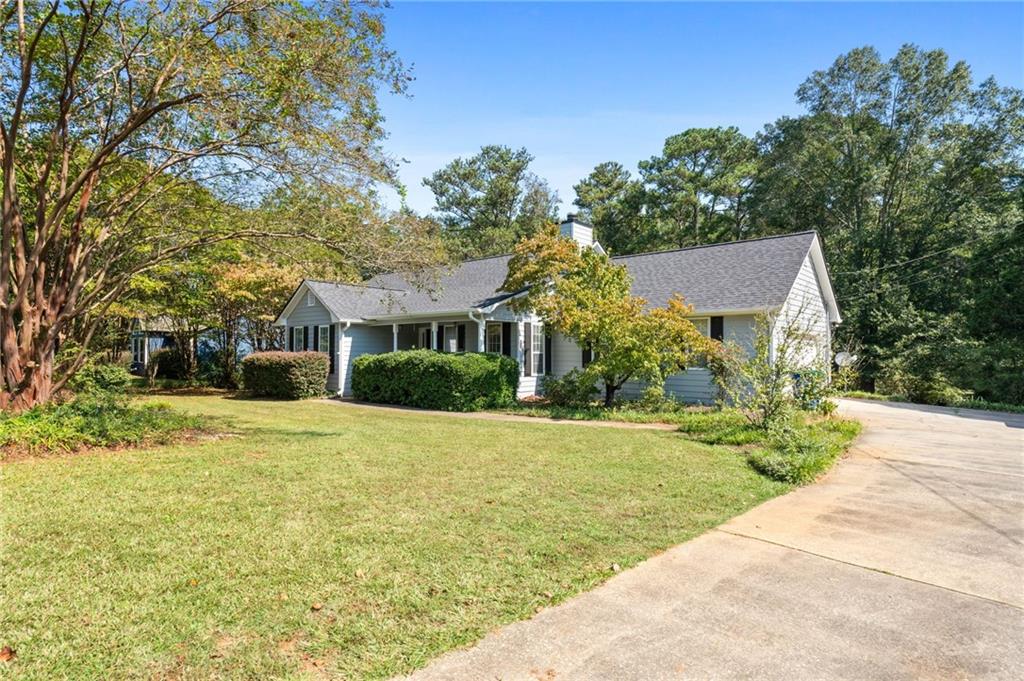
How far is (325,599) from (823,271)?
17922mm

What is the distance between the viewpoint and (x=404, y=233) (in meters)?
10.1

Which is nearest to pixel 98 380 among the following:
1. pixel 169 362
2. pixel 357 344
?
pixel 357 344

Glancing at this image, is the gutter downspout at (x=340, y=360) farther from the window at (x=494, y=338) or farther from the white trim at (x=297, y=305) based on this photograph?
the window at (x=494, y=338)

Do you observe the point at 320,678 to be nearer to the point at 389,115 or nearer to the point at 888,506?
the point at 888,506

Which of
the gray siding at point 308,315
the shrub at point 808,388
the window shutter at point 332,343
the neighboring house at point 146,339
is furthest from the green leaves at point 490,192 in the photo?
the shrub at point 808,388

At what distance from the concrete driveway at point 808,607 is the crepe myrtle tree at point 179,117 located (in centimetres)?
718

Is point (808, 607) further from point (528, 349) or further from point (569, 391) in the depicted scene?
point (528, 349)

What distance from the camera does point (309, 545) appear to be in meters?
4.32

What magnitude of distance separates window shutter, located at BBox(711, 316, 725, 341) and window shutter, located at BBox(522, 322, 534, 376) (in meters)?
5.40

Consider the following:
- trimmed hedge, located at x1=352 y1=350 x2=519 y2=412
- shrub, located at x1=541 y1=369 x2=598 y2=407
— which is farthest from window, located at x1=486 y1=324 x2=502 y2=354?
shrub, located at x1=541 y1=369 x2=598 y2=407

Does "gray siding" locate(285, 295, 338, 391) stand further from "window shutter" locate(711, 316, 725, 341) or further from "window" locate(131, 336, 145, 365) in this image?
"window" locate(131, 336, 145, 365)

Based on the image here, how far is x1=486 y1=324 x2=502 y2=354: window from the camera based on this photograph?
18.1 meters

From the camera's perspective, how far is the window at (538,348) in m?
18.1

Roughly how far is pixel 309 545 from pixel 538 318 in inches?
494
